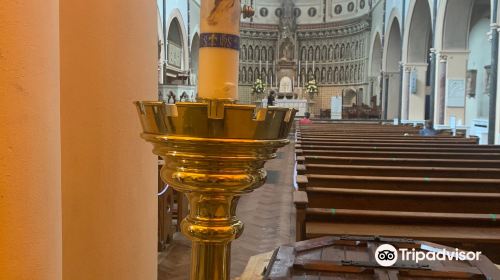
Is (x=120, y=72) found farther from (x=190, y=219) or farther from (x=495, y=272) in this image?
(x=495, y=272)

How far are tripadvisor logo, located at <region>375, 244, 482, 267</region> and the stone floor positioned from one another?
1.99 metres

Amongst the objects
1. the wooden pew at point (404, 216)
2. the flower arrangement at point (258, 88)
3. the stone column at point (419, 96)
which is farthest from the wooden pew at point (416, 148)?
the flower arrangement at point (258, 88)

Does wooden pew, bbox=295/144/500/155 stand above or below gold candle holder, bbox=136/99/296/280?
below

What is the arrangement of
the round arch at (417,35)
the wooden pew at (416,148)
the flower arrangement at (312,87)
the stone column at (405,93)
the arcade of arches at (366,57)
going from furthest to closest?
the flower arrangement at (312,87) → the stone column at (405,93) → the round arch at (417,35) → the arcade of arches at (366,57) → the wooden pew at (416,148)

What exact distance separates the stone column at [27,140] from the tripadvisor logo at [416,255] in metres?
1.56

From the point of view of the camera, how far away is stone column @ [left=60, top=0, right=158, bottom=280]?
1.49 meters

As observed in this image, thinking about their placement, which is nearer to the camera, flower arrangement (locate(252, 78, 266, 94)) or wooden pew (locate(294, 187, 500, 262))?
wooden pew (locate(294, 187, 500, 262))

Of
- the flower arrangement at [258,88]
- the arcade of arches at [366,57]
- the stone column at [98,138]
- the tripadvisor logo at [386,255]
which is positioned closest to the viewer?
the stone column at [98,138]

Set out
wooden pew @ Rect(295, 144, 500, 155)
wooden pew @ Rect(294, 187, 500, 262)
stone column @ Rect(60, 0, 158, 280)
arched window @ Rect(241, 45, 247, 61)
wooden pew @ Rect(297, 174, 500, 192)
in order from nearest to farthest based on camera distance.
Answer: stone column @ Rect(60, 0, 158, 280) → wooden pew @ Rect(294, 187, 500, 262) → wooden pew @ Rect(297, 174, 500, 192) → wooden pew @ Rect(295, 144, 500, 155) → arched window @ Rect(241, 45, 247, 61)

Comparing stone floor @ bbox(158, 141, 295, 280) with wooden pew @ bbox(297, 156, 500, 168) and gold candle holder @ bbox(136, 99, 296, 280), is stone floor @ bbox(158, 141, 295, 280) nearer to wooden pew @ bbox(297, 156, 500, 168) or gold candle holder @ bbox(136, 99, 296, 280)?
wooden pew @ bbox(297, 156, 500, 168)

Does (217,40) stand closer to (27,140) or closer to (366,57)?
(27,140)

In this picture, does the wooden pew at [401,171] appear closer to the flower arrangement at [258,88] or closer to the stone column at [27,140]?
the stone column at [27,140]

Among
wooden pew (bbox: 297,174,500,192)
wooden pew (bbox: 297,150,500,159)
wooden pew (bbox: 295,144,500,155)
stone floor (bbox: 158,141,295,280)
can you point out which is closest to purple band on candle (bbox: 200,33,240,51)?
stone floor (bbox: 158,141,295,280)

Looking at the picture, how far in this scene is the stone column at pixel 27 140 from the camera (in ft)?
3.03
